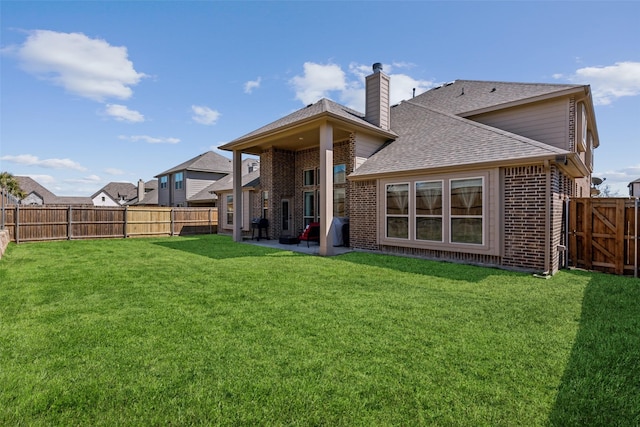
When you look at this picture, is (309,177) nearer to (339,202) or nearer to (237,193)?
(339,202)

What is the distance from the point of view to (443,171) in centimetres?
816

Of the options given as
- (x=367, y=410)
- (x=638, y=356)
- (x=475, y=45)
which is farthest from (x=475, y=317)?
(x=475, y=45)

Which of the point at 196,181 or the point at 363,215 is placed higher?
the point at 196,181

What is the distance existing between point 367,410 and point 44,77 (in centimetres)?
1539

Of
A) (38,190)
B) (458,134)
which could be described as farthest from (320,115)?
(38,190)

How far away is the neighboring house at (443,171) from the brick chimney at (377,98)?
0.13 ft

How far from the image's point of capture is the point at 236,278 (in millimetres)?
6223

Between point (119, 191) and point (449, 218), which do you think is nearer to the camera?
point (449, 218)

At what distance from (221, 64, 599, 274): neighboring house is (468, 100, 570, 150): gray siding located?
0.03 meters

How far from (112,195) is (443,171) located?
61828 mm

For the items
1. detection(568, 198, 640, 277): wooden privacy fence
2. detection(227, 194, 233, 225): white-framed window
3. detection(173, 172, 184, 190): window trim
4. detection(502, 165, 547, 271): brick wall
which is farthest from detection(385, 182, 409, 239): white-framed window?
detection(173, 172, 184, 190): window trim

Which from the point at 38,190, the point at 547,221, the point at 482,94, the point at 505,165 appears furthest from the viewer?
the point at 38,190

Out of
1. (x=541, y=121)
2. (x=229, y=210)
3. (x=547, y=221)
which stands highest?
(x=541, y=121)

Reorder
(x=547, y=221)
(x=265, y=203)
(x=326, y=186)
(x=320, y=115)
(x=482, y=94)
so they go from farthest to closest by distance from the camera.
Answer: (x=265, y=203)
(x=482, y=94)
(x=326, y=186)
(x=320, y=115)
(x=547, y=221)
